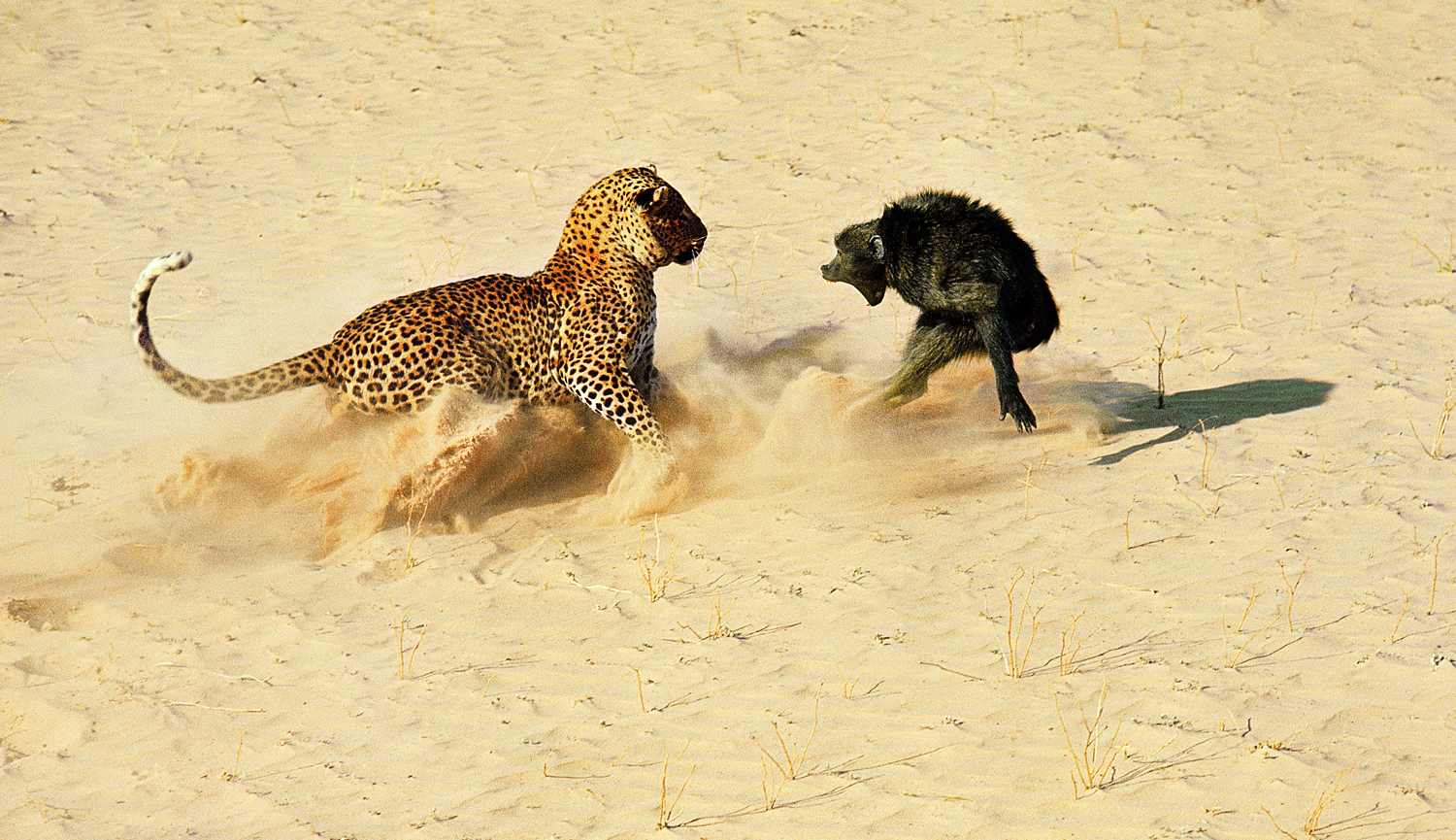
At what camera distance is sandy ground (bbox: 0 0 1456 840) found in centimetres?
444

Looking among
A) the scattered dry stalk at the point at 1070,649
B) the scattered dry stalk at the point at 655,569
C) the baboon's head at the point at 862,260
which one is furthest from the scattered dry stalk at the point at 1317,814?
the baboon's head at the point at 862,260

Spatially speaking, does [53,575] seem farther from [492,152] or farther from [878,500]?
[492,152]

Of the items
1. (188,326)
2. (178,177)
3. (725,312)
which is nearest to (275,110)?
(178,177)

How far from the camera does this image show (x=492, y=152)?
12352mm

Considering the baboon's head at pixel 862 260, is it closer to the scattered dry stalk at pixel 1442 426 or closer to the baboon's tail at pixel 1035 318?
the baboon's tail at pixel 1035 318

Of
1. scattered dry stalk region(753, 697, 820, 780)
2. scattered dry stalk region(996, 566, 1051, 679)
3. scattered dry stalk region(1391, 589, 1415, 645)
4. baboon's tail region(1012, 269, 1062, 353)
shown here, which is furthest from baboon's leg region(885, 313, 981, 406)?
scattered dry stalk region(753, 697, 820, 780)

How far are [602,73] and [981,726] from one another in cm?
1059

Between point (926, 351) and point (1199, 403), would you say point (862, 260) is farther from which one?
point (1199, 403)

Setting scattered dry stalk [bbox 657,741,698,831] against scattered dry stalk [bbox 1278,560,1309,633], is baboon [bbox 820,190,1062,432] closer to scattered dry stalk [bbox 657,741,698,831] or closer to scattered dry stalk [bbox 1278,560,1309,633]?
scattered dry stalk [bbox 1278,560,1309,633]

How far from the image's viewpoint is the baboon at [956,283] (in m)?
6.78

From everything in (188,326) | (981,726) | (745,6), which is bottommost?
(981,726)

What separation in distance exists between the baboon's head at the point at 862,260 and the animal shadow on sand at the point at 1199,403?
156 centimetres

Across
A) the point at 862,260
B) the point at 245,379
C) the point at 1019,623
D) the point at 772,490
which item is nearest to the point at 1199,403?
the point at 862,260

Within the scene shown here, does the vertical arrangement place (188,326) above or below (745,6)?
below
